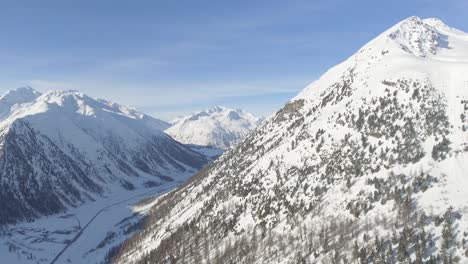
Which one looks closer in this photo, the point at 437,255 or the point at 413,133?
the point at 437,255

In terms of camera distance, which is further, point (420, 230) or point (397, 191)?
point (397, 191)

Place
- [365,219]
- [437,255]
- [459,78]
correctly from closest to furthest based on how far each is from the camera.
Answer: [437,255] → [365,219] → [459,78]

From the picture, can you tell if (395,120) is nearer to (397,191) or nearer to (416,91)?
A: (416,91)

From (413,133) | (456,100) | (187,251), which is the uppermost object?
(456,100)

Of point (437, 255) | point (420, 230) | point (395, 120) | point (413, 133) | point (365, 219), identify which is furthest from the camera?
point (395, 120)

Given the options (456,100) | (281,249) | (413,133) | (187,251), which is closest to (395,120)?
(413,133)

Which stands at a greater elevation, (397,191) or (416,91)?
(416,91)

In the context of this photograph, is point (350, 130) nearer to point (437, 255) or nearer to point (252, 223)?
point (252, 223)

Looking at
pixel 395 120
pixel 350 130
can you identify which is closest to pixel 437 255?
pixel 395 120

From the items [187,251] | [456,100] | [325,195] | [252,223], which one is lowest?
[187,251]
